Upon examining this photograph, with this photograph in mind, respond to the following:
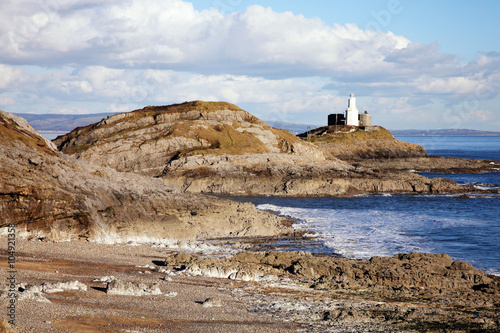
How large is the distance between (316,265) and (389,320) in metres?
5.62

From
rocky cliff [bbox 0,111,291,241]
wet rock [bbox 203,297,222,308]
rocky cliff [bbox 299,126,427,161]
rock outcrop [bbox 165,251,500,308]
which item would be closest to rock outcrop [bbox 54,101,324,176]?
rocky cliff [bbox 0,111,291,241]

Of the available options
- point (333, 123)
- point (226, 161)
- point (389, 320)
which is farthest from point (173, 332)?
point (333, 123)

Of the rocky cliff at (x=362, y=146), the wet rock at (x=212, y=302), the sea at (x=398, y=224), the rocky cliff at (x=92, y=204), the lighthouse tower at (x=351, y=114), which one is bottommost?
the sea at (x=398, y=224)

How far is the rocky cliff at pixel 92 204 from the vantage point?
79.4 feet

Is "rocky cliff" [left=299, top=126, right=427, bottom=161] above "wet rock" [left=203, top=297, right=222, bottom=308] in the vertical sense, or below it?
above

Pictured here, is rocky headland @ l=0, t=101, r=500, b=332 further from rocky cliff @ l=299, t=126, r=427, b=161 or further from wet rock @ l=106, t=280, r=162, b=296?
rocky cliff @ l=299, t=126, r=427, b=161

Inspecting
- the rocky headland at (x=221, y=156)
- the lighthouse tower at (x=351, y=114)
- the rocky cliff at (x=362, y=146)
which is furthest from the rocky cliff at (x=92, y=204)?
the lighthouse tower at (x=351, y=114)

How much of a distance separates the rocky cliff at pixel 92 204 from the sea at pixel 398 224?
13.7 feet

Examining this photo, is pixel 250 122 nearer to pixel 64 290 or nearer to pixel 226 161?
pixel 226 161

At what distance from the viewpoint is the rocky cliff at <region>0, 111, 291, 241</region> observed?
79.4 feet

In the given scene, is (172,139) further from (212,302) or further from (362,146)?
(362,146)

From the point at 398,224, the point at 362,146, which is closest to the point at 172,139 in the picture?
the point at 398,224

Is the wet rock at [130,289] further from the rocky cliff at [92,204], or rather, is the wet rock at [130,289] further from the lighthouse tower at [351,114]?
the lighthouse tower at [351,114]

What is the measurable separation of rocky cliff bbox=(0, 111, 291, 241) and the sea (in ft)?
13.7
